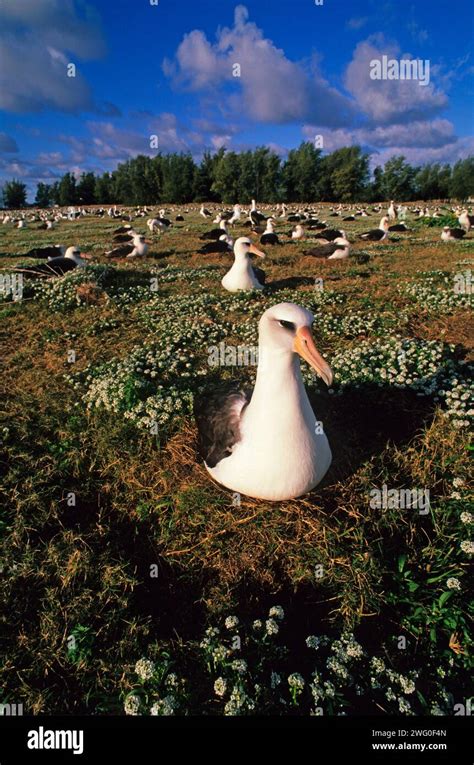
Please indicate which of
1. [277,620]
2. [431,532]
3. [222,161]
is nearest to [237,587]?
[277,620]

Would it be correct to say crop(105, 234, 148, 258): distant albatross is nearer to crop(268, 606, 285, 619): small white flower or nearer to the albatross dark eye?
the albatross dark eye

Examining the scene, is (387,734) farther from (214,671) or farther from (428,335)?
(428,335)

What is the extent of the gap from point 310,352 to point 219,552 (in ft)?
6.41

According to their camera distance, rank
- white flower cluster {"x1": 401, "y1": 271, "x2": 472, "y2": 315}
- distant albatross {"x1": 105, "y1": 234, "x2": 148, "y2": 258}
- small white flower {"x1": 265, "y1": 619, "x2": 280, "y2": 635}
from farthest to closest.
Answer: distant albatross {"x1": 105, "y1": 234, "x2": 148, "y2": 258} → white flower cluster {"x1": 401, "y1": 271, "x2": 472, "y2": 315} → small white flower {"x1": 265, "y1": 619, "x2": 280, "y2": 635}

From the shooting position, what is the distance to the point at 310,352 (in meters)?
3.11

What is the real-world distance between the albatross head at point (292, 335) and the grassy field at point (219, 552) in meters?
1.47

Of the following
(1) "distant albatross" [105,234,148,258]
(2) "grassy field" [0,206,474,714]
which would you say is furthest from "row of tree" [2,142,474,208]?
(2) "grassy field" [0,206,474,714]

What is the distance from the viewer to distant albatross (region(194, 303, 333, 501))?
3.16 m

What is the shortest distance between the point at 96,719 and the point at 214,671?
2.68 ft

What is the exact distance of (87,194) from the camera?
96.9 m

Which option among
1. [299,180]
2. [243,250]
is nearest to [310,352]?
[243,250]

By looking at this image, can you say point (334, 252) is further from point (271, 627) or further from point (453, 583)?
point (271, 627)

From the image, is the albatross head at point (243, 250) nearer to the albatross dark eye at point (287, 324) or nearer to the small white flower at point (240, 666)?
the albatross dark eye at point (287, 324)

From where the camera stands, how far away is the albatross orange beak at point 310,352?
3088mm
